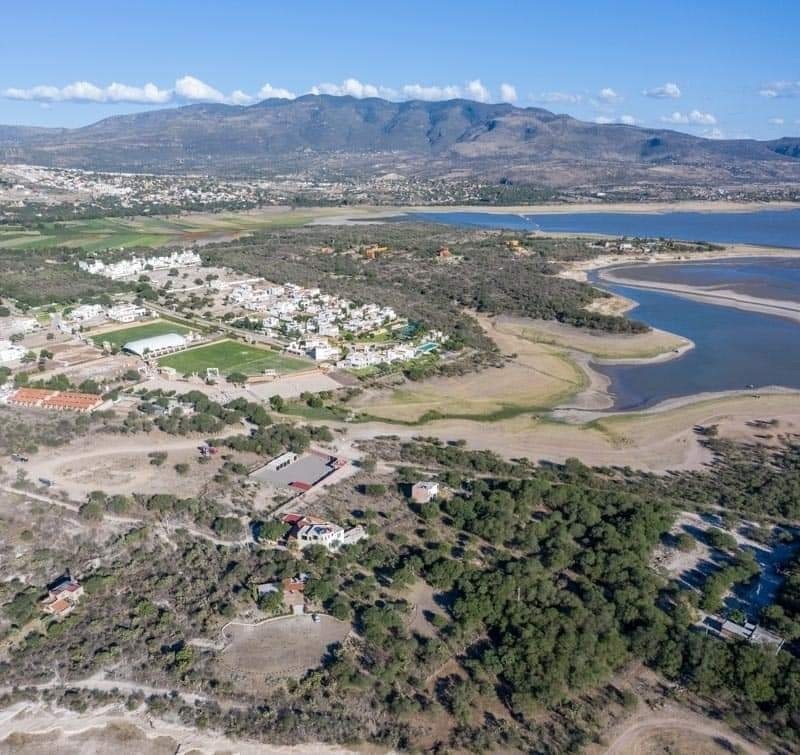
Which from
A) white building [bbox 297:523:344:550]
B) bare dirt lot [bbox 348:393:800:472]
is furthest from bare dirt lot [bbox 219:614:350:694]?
bare dirt lot [bbox 348:393:800:472]

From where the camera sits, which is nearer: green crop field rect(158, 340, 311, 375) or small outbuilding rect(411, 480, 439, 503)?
small outbuilding rect(411, 480, 439, 503)

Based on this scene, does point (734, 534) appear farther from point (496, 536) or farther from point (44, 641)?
point (44, 641)

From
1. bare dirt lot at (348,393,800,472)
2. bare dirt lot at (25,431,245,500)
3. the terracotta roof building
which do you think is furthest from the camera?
the terracotta roof building

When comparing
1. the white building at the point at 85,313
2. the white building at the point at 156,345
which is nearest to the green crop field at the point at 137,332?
the white building at the point at 156,345

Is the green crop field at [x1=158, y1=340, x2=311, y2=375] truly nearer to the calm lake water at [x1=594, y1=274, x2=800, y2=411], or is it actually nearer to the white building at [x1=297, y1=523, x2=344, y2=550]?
the white building at [x1=297, y1=523, x2=344, y2=550]

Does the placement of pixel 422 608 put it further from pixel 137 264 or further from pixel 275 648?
pixel 137 264

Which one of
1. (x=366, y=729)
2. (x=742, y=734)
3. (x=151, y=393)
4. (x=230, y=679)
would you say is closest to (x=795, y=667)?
(x=742, y=734)

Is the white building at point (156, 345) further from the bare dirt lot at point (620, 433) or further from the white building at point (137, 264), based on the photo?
the white building at point (137, 264)

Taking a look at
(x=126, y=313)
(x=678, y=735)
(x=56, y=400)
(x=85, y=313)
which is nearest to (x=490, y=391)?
(x=56, y=400)
